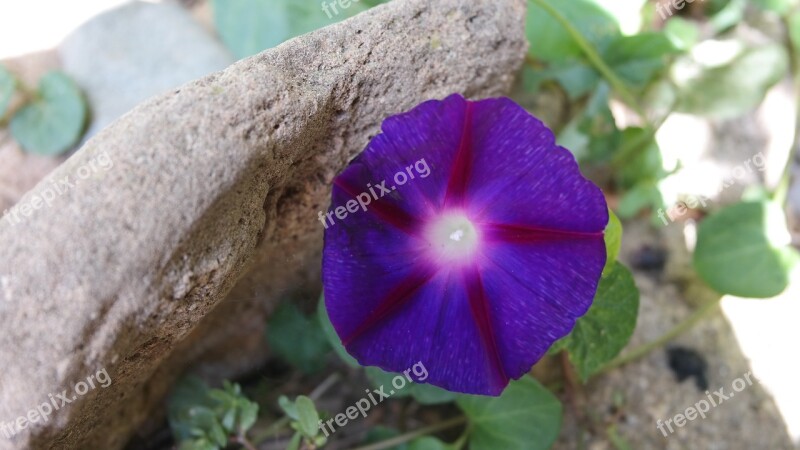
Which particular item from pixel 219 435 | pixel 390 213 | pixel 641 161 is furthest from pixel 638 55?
pixel 219 435

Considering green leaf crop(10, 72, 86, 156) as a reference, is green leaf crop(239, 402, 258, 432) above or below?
below

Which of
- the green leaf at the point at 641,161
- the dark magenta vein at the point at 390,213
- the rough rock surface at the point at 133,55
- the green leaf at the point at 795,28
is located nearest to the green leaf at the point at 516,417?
the dark magenta vein at the point at 390,213

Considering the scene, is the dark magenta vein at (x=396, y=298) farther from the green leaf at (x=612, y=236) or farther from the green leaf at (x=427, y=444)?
the green leaf at (x=427, y=444)

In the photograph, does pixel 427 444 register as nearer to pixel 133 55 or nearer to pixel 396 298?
pixel 396 298

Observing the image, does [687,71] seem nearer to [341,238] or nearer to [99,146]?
[341,238]

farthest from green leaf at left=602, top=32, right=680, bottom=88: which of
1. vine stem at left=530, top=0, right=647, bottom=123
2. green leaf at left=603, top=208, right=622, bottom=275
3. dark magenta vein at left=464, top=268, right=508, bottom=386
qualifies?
dark magenta vein at left=464, top=268, right=508, bottom=386

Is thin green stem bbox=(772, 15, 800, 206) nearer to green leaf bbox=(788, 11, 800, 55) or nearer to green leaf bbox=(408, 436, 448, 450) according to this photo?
green leaf bbox=(788, 11, 800, 55)

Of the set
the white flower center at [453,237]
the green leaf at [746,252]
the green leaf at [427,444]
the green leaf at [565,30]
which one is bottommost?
the green leaf at [746,252]
